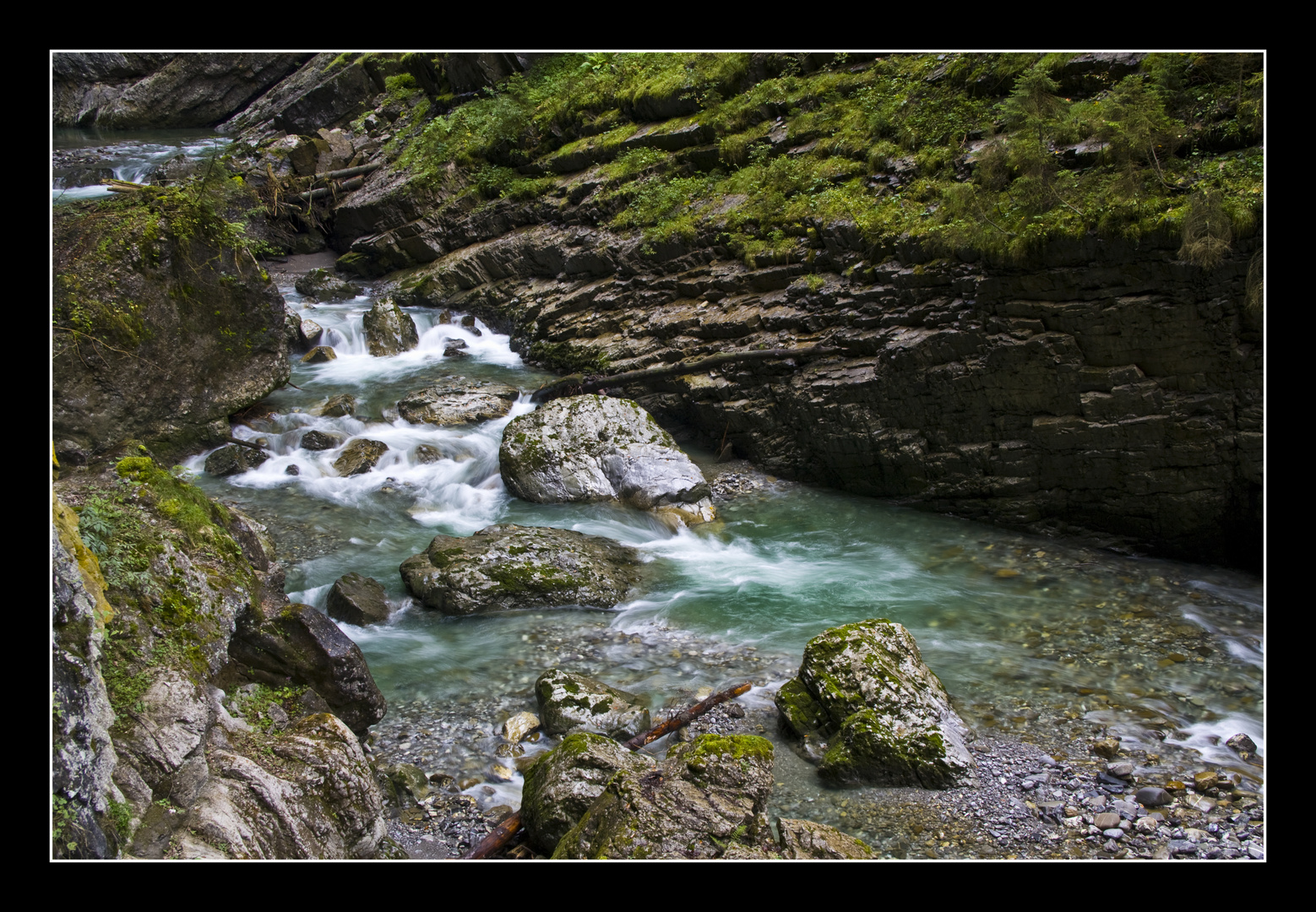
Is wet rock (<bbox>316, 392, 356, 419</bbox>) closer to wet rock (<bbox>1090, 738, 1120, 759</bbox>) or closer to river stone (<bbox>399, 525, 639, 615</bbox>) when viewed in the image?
river stone (<bbox>399, 525, 639, 615</bbox>)

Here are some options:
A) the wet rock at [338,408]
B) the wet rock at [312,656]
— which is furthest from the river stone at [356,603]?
the wet rock at [338,408]

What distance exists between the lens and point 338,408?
43.4ft

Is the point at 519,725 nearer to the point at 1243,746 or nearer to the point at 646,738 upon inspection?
the point at 646,738

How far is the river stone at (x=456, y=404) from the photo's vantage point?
13.4 meters

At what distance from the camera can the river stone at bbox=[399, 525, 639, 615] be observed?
829 centimetres

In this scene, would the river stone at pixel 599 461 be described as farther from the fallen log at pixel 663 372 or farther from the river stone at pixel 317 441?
the river stone at pixel 317 441

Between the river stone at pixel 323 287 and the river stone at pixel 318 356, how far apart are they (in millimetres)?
2913

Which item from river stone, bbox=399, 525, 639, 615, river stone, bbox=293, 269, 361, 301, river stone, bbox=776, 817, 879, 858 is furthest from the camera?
river stone, bbox=293, 269, 361, 301

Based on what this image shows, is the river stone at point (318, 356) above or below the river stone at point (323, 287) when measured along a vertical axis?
below

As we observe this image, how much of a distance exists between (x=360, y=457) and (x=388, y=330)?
527cm

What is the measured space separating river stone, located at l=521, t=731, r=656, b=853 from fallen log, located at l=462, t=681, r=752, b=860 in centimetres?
11

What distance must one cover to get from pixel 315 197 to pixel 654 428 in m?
15.1

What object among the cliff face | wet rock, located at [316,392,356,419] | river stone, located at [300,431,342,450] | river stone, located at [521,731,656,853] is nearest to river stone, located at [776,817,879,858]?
river stone, located at [521,731,656,853]

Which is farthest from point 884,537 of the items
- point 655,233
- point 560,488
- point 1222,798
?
point 655,233
